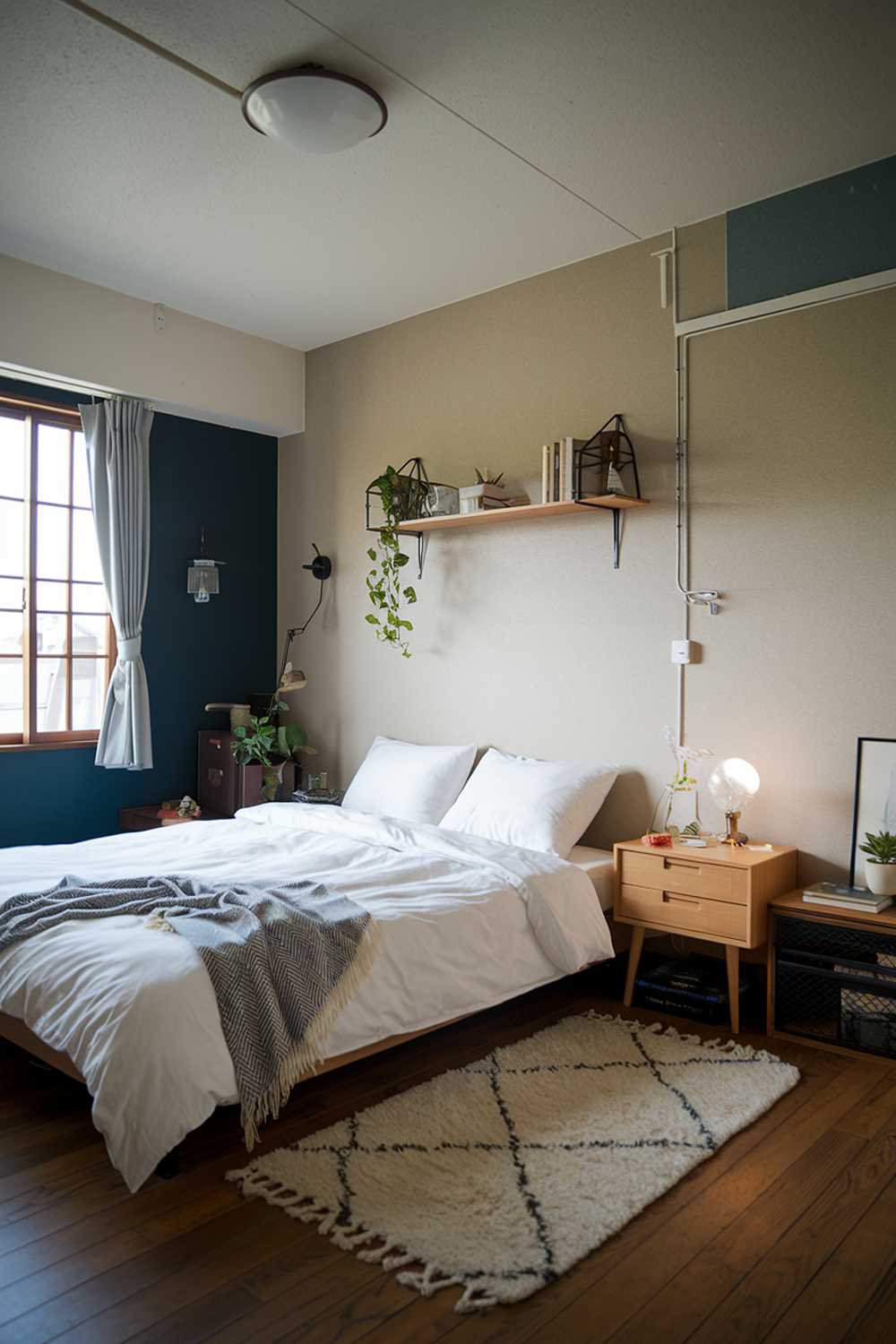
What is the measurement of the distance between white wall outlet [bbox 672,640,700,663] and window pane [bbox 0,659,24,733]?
2942 mm

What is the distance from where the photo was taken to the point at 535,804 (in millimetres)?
3879

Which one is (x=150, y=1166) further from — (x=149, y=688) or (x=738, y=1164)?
(x=149, y=688)

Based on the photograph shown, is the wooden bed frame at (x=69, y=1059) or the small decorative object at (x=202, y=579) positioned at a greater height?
the small decorative object at (x=202, y=579)

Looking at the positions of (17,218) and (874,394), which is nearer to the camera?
(874,394)

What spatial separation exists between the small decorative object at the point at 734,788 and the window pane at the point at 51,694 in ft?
9.91

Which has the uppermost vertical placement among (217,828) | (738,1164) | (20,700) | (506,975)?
(20,700)

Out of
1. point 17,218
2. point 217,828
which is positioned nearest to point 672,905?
point 217,828

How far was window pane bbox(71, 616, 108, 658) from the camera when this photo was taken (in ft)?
15.7

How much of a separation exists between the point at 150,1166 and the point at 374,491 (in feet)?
11.6

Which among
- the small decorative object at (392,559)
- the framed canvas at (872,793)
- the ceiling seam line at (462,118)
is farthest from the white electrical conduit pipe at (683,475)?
the small decorative object at (392,559)

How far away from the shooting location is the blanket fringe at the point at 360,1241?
1957 mm

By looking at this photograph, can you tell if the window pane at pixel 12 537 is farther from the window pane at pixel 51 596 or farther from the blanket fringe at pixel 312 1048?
the blanket fringe at pixel 312 1048

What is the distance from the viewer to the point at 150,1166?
2.20 m

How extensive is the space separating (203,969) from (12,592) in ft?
9.14
